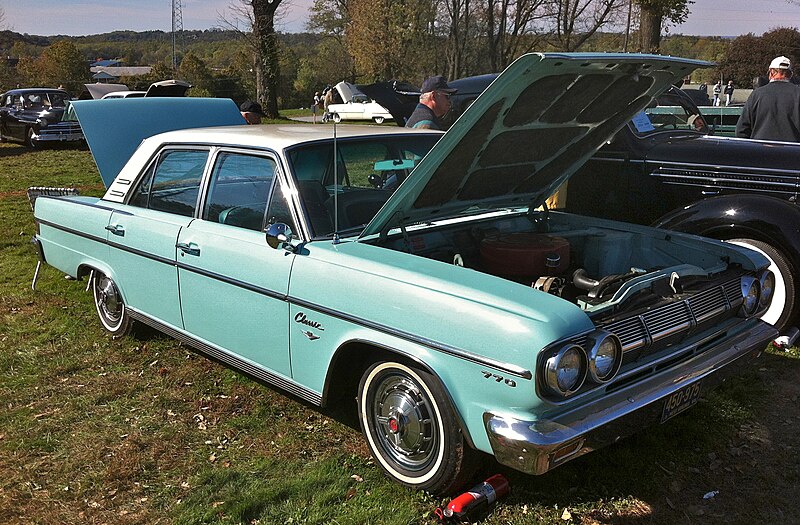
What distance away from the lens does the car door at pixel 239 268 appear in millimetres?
3680

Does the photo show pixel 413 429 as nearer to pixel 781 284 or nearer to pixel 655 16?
pixel 781 284

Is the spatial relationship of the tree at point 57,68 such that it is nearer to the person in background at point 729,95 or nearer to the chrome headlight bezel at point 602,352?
the person in background at point 729,95


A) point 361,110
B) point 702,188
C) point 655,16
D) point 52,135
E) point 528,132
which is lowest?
point 702,188

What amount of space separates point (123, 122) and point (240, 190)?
2546 mm

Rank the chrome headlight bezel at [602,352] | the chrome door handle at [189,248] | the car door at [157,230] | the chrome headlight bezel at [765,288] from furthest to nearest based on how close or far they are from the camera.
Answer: the car door at [157,230], the chrome door handle at [189,248], the chrome headlight bezel at [765,288], the chrome headlight bezel at [602,352]

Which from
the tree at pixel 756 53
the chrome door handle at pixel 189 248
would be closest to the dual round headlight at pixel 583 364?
the chrome door handle at pixel 189 248

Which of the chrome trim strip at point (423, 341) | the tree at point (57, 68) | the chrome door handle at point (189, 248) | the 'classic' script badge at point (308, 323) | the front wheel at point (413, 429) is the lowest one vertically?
the front wheel at point (413, 429)

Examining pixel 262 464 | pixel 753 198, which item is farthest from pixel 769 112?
pixel 262 464

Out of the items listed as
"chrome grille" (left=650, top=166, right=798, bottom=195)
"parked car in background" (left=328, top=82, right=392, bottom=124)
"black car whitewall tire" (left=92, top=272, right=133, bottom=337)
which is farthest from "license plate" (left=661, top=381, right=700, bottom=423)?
"parked car in background" (left=328, top=82, right=392, bottom=124)

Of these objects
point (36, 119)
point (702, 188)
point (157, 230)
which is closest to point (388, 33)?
point (36, 119)

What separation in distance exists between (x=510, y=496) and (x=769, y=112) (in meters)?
5.34

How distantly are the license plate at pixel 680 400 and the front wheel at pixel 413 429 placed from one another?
86cm

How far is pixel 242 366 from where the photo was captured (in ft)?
13.0

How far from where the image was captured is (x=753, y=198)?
5.20 meters
